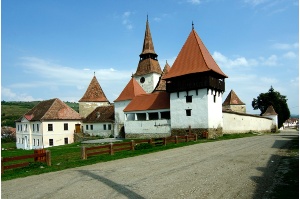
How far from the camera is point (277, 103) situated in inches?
2398

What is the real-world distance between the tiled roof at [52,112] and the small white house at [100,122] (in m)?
2.11

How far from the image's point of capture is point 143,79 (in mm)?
50094

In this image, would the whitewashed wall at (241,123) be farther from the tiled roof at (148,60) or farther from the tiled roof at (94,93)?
the tiled roof at (94,93)

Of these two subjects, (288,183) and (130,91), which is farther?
(130,91)

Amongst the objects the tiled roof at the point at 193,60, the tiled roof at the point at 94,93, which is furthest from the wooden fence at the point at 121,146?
the tiled roof at the point at 94,93

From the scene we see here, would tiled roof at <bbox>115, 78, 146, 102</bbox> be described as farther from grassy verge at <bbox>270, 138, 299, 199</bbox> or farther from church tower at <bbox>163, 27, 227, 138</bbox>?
grassy verge at <bbox>270, 138, 299, 199</bbox>

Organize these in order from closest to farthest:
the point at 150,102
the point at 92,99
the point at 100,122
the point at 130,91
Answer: the point at 150,102
the point at 130,91
the point at 100,122
the point at 92,99

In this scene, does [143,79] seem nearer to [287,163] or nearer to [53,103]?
[53,103]

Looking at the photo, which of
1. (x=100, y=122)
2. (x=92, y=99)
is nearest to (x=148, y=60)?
(x=92, y=99)

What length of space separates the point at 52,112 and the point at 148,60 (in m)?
20.7

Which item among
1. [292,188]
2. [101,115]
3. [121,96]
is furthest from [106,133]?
[292,188]

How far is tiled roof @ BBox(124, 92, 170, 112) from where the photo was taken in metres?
33.1

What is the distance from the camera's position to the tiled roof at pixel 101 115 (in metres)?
42.4

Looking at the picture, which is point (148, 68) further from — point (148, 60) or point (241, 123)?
point (241, 123)
